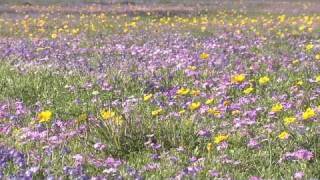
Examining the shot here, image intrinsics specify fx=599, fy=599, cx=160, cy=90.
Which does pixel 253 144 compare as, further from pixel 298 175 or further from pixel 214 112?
pixel 298 175

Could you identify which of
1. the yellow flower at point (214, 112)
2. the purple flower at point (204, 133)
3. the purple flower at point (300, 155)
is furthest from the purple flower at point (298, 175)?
the yellow flower at point (214, 112)

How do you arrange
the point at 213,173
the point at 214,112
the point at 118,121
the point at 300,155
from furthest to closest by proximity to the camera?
the point at 214,112 → the point at 118,121 → the point at 300,155 → the point at 213,173

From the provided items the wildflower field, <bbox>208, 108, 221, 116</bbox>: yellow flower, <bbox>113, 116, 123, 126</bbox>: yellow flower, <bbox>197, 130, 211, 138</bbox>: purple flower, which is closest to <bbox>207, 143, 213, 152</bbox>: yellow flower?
the wildflower field

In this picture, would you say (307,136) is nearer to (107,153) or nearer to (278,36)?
(107,153)

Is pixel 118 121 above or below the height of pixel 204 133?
above

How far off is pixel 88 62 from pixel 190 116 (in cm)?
531

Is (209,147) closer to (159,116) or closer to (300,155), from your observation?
(300,155)

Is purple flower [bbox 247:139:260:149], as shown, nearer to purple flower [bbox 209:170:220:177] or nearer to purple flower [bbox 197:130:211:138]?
purple flower [bbox 197:130:211:138]

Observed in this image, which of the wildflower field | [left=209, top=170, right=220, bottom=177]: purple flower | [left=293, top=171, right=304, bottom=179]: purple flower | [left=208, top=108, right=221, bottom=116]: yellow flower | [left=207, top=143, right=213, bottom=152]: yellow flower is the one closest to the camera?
[left=293, top=171, right=304, bottom=179]: purple flower

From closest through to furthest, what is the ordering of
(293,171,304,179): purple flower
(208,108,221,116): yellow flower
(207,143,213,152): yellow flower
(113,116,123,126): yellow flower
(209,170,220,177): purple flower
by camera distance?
1. (293,171,304,179): purple flower
2. (209,170,220,177): purple flower
3. (207,143,213,152): yellow flower
4. (113,116,123,126): yellow flower
5. (208,108,221,116): yellow flower

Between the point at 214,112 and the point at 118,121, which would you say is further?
the point at 214,112

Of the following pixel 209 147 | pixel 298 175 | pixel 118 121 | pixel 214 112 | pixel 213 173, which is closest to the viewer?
pixel 298 175

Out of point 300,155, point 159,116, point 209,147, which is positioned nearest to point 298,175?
point 300,155

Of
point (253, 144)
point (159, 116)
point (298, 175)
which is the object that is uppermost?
point (298, 175)
